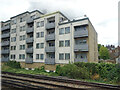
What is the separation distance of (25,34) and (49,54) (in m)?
11.7

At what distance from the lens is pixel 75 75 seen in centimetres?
1466

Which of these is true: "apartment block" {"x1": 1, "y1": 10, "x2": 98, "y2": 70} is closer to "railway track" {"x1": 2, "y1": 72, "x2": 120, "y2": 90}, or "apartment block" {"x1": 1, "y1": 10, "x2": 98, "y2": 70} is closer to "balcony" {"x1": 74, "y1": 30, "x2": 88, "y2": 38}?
"balcony" {"x1": 74, "y1": 30, "x2": 88, "y2": 38}

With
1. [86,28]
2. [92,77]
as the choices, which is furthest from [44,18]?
[92,77]

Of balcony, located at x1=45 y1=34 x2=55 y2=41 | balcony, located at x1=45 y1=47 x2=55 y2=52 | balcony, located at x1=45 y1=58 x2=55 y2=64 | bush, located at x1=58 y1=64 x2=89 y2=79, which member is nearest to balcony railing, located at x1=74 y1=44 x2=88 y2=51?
bush, located at x1=58 y1=64 x2=89 y2=79

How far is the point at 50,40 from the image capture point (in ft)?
83.9

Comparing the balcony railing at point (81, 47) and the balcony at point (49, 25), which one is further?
the balcony at point (49, 25)

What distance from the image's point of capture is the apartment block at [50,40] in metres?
21.1

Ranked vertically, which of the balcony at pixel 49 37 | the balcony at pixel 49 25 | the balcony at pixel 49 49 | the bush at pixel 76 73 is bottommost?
the bush at pixel 76 73

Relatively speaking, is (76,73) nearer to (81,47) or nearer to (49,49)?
(81,47)

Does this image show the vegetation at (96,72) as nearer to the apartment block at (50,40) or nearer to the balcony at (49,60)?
the apartment block at (50,40)

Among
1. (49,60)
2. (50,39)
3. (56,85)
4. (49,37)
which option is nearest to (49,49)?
(50,39)

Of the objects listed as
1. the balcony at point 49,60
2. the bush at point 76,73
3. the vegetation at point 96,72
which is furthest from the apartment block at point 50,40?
the bush at point 76,73

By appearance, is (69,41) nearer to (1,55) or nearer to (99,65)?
(99,65)

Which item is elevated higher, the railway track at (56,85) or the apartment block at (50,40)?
the apartment block at (50,40)
